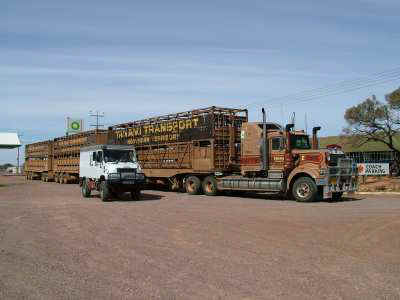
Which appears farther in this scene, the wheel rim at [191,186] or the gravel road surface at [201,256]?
the wheel rim at [191,186]

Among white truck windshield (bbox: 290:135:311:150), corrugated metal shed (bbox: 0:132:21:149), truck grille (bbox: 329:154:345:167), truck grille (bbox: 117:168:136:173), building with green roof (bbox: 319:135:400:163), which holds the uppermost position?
corrugated metal shed (bbox: 0:132:21:149)

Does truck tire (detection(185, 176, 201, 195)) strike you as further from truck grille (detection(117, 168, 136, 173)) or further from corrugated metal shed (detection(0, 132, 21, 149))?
corrugated metal shed (detection(0, 132, 21, 149))

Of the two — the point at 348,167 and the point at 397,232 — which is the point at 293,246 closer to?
the point at 397,232

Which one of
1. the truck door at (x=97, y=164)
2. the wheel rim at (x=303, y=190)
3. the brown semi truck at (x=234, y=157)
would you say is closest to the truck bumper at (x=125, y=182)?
the truck door at (x=97, y=164)

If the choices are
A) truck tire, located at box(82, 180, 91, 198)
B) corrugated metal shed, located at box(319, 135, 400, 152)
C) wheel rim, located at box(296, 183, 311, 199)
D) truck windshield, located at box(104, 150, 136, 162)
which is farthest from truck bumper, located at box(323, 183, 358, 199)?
corrugated metal shed, located at box(319, 135, 400, 152)

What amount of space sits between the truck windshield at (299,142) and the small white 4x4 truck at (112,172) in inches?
263

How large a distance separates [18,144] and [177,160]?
169 ft

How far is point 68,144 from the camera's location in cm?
3688

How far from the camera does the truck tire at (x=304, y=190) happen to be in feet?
64.5

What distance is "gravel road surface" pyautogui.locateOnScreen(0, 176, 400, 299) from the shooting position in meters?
6.33

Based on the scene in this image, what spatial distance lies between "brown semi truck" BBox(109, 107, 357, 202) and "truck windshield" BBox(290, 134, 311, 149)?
0.06 ft

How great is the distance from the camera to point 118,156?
21.9m

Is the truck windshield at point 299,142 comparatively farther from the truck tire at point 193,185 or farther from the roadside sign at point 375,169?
the roadside sign at point 375,169

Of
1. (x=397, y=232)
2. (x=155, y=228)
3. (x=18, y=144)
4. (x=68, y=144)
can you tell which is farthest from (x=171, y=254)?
(x=18, y=144)
